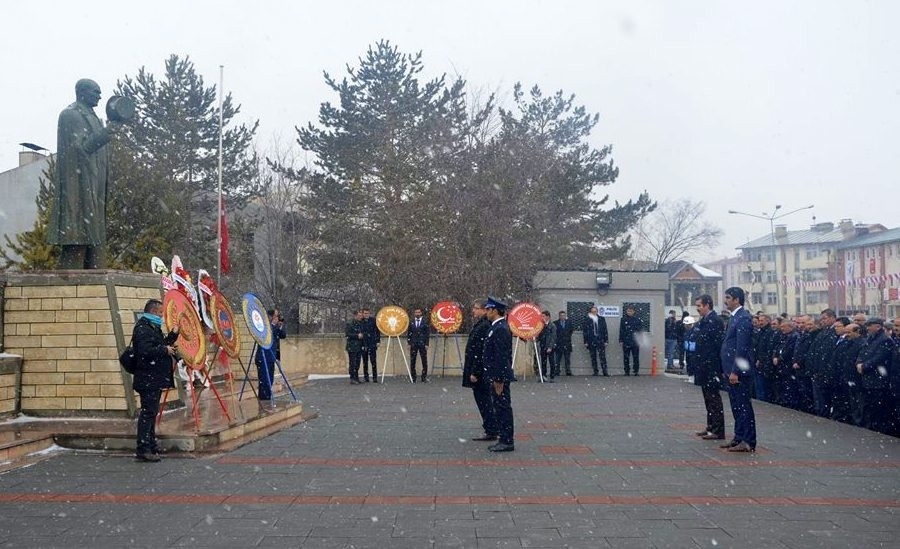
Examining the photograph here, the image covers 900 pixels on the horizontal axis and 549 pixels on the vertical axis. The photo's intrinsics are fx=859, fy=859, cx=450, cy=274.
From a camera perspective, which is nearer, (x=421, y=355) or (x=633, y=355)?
(x=421, y=355)

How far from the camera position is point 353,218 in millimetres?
36594

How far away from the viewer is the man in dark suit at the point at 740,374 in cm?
1061

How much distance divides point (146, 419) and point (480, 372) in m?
4.13

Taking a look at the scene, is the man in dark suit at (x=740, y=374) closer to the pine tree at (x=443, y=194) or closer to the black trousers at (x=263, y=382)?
the black trousers at (x=263, y=382)

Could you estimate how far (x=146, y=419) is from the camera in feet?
32.2

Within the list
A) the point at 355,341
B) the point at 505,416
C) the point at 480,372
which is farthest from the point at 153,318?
the point at 355,341

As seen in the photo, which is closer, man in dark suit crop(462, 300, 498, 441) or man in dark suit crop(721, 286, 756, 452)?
man in dark suit crop(721, 286, 756, 452)

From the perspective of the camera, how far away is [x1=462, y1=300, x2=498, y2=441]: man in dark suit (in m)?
11.2

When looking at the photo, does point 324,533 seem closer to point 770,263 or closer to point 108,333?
point 108,333

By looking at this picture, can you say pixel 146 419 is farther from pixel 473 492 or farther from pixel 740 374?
pixel 740 374

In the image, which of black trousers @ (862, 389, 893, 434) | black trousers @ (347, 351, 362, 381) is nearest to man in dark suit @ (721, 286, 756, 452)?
black trousers @ (862, 389, 893, 434)

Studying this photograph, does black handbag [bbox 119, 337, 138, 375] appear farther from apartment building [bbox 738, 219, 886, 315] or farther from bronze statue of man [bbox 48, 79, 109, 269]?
apartment building [bbox 738, 219, 886, 315]

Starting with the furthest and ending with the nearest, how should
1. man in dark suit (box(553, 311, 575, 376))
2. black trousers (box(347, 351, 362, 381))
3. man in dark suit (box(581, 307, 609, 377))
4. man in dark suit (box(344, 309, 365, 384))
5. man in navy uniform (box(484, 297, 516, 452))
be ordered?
man in dark suit (box(581, 307, 609, 377))
man in dark suit (box(553, 311, 575, 376))
black trousers (box(347, 351, 362, 381))
man in dark suit (box(344, 309, 365, 384))
man in navy uniform (box(484, 297, 516, 452))

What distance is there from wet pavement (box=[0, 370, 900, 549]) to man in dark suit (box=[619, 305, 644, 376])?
39.6ft
